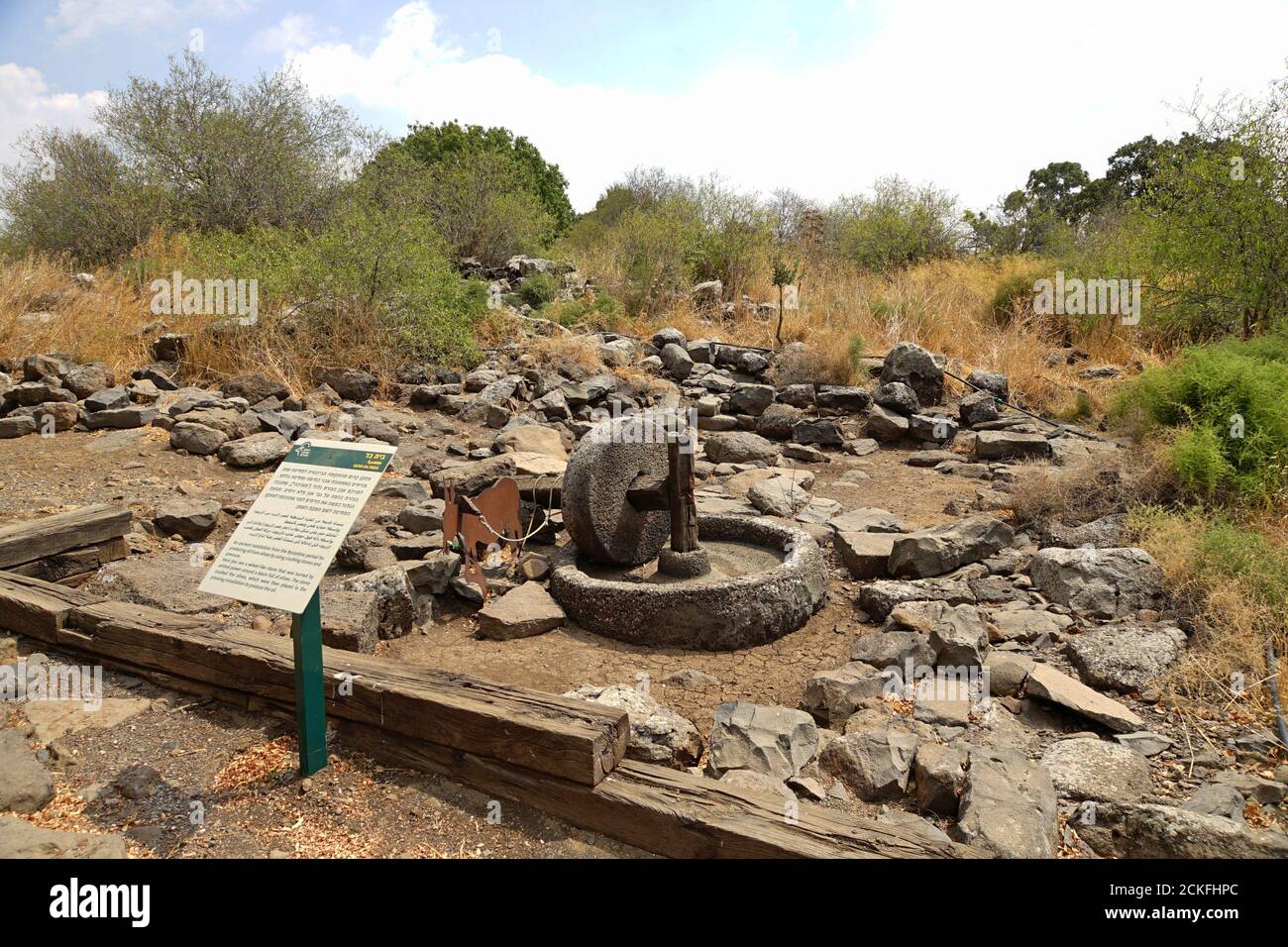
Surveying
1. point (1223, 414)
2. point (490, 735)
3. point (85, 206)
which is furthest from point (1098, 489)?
point (85, 206)

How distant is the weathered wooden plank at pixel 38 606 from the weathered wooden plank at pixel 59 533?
0.52 meters

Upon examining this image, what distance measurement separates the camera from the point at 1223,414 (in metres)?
5.60

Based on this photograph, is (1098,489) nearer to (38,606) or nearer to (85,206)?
(38,606)

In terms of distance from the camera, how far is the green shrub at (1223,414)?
515 cm

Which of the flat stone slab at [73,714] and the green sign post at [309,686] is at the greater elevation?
the green sign post at [309,686]

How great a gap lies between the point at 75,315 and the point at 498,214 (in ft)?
33.3

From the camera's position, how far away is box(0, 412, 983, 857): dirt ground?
7.63ft

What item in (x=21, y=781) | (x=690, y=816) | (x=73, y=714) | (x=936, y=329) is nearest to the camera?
(x=690, y=816)

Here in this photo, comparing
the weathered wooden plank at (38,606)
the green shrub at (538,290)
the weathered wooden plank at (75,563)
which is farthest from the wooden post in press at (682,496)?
the green shrub at (538,290)

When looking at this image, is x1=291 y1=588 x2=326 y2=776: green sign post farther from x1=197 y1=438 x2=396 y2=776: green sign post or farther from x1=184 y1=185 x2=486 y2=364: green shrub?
x1=184 y1=185 x2=486 y2=364: green shrub

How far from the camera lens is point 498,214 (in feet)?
57.4

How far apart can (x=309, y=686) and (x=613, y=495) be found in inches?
102

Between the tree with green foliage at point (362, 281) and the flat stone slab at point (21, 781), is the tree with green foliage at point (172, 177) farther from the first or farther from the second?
the flat stone slab at point (21, 781)
